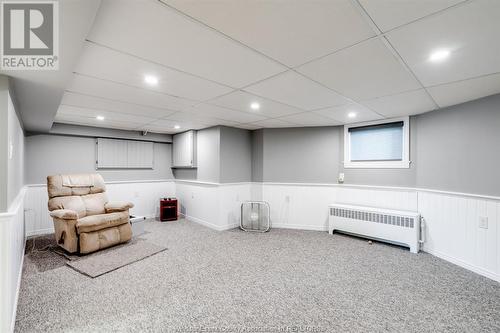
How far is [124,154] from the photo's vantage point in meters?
5.22

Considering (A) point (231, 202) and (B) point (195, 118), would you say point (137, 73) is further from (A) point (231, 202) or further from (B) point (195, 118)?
(A) point (231, 202)

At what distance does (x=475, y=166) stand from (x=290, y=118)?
2502 millimetres

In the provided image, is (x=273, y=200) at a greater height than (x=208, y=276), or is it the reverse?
(x=273, y=200)

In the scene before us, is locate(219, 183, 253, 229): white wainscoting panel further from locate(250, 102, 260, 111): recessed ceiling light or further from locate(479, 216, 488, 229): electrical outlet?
locate(479, 216, 488, 229): electrical outlet

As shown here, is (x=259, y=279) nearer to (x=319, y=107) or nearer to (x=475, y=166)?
(x=319, y=107)

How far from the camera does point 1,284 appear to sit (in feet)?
5.20

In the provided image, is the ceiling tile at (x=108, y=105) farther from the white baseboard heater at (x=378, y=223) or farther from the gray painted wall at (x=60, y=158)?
the white baseboard heater at (x=378, y=223)

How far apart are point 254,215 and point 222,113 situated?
2295 mm

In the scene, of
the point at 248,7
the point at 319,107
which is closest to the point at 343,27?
the point at 248,7

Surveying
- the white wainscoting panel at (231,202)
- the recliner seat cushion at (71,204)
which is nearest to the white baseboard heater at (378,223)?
the white wainscoting panel at (231,202)

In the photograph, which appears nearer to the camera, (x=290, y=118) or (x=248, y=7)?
(x=248, y=7)

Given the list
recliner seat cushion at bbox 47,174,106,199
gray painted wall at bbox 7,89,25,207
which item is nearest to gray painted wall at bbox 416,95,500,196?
gray painted wall at bbox 7,89,25,207

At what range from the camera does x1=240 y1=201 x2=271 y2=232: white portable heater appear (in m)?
4.71

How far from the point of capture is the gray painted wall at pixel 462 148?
2.61 metres
